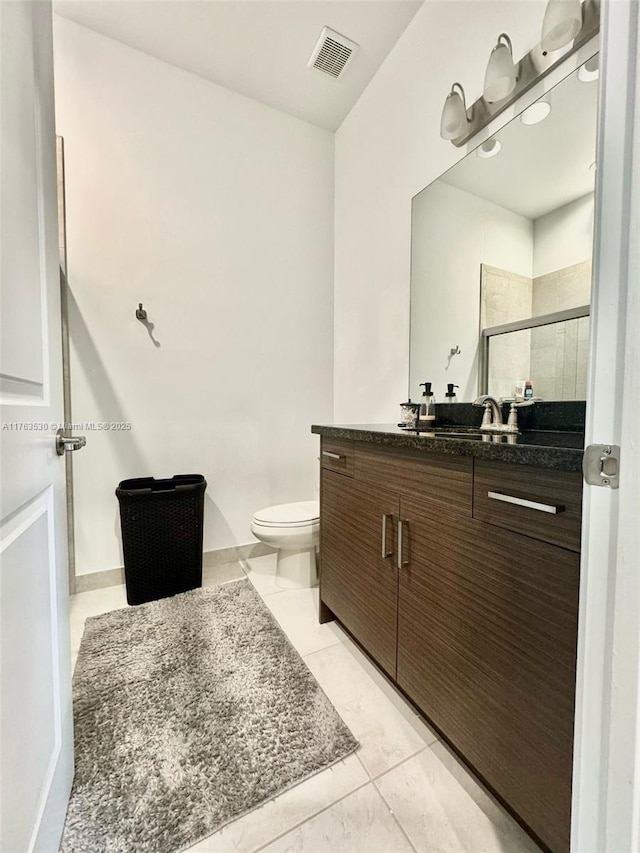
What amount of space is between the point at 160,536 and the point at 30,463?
1245 mm

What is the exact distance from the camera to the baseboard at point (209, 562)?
1.83m

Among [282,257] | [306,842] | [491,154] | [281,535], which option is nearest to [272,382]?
[282,257]

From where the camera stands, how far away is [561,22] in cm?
104

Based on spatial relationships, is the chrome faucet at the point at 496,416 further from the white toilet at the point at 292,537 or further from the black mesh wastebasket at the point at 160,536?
the black mesh wastebasket at the point at 160,536

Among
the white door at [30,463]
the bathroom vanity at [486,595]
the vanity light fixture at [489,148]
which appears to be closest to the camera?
the white door at [30,463]

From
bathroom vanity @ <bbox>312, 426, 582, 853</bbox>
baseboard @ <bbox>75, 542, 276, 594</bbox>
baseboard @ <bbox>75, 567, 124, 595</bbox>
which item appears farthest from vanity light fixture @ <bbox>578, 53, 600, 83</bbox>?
baseboard @ <bbox>75, 567, 124, 595</bbox>

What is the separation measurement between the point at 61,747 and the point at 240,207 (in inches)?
97.7

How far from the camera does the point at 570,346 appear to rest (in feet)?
3.77

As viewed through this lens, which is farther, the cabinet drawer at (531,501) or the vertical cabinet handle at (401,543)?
the vertical cabinet handle at (401,543)

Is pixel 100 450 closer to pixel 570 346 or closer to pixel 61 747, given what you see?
pixel 61 747

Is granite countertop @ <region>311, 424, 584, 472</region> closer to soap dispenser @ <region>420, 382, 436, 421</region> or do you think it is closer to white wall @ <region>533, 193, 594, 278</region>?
soap dispenser @ <region>420, 382, 436, 421</region>

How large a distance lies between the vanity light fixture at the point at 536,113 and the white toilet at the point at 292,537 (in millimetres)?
1839

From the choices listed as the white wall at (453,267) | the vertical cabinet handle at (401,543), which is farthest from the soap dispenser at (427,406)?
the vertical cabinet handle at (401,543)

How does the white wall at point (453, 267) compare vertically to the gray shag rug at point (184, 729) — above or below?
above
